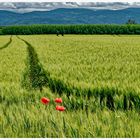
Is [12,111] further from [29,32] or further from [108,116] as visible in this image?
[29,32]

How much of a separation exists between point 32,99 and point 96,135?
1964 millimetres

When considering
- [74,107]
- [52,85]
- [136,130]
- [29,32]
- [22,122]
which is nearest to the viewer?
[136,130]

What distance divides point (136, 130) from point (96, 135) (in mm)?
361

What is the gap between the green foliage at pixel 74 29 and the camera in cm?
8338

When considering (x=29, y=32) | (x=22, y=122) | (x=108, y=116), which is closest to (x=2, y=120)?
(x=22, y=122)

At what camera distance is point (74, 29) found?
89.6 meters

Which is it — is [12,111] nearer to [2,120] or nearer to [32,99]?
[2,120]

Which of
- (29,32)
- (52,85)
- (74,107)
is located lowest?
(29,32)

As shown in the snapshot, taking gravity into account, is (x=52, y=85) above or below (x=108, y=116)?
below

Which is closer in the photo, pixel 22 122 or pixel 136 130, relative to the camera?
pixel 136 130

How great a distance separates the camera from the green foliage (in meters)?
83.4

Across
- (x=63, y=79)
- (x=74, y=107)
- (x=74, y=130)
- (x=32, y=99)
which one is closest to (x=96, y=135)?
(x=74, y=130)

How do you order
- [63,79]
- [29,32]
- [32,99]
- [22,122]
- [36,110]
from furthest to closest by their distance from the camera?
[29,32] → [63,79] → [32,99] → [36,110] → [22,122]

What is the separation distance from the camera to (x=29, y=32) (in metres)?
92.1
